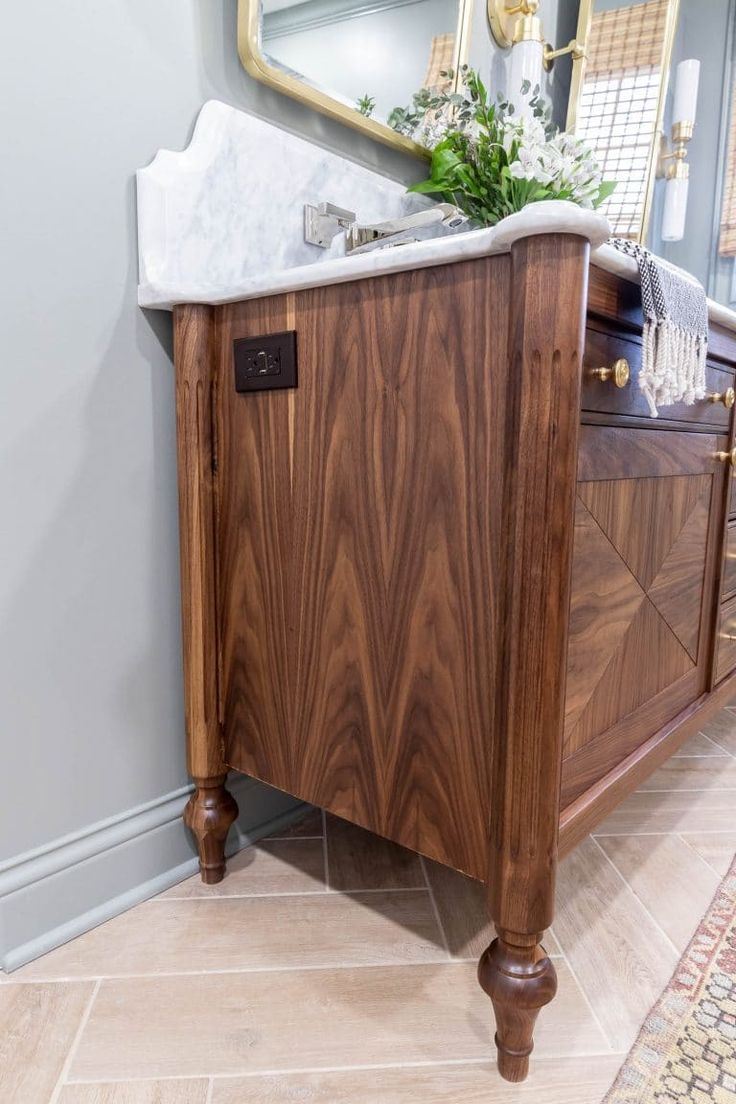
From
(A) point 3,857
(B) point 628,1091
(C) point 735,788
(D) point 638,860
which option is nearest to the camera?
(B) point 628,1091

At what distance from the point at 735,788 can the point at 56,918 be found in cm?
125

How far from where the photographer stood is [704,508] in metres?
1.15

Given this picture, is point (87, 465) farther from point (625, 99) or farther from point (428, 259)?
point (625, 99)

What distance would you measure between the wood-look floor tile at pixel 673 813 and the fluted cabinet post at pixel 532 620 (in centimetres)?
55

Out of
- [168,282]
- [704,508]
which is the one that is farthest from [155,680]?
[704,508]

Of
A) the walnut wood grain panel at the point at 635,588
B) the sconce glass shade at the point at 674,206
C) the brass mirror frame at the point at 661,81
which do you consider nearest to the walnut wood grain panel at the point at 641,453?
the walnut wood grain panel at the point at 635,588

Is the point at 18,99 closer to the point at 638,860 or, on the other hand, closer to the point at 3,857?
the point at 3,857

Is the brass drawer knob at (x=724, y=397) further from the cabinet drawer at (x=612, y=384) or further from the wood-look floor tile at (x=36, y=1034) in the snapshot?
the wood-look floor tile at (x=36, y=1034)

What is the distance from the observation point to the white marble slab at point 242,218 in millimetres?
844

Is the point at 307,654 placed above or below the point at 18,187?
below

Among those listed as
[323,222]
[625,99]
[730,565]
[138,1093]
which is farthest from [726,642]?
[625,99]

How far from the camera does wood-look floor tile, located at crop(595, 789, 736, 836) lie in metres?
1.29

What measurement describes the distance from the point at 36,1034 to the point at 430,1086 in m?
0.44

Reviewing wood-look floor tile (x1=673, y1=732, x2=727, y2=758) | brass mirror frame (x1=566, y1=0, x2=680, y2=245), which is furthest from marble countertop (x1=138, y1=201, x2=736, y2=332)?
brass mirror frame (x1=566, y1=0, x2=680, y2=245)
